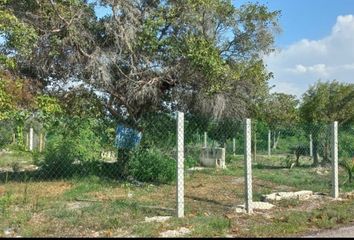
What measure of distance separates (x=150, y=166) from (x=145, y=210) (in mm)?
3995

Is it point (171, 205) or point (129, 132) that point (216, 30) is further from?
point (171, 205)

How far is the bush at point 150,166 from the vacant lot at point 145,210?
0.38m

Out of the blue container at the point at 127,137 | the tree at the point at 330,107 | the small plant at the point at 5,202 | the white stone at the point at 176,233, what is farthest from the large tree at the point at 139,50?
the tree at the point at 330,107

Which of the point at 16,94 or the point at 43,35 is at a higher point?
the point at 43,35

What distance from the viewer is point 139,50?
13477mm

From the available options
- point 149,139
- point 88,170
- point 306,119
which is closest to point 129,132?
point 149,139

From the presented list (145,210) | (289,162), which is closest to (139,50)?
(145,210)

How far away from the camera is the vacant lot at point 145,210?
8164 mm

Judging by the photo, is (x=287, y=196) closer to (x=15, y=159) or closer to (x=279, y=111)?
(x=15, y=159)

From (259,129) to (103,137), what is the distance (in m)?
11.7

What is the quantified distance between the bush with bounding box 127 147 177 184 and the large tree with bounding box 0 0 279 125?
113 cm

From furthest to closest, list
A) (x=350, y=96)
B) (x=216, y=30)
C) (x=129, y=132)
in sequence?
(x=350, y=96) < (x=216, y=30) < (x=129, y=132)

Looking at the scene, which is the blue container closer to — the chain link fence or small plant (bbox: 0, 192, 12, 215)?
the chain link fence

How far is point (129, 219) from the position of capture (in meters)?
8.80
